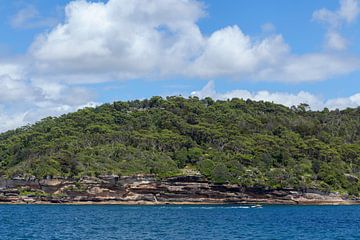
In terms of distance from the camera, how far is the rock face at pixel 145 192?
133625 mm

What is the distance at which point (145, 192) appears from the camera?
440 ft

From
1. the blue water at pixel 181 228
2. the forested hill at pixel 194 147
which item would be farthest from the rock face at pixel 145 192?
the blue water at pixel 181 228

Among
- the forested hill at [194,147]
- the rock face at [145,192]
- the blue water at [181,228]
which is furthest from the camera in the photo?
the forested hill at [194,147]

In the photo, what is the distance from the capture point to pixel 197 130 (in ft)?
550

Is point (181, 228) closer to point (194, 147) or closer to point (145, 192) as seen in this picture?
point (145, 192)

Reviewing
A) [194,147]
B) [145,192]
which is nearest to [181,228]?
[145,192]

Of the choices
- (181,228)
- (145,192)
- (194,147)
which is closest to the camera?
(181,228)

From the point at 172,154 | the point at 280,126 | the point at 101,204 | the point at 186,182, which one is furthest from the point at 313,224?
the point at 280,126

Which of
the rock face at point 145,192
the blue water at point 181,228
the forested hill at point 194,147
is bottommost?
the blue water at point 181,228

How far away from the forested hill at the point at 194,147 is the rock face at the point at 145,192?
2400 mm

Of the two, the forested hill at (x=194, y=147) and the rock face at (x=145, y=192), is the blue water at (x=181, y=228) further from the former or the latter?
the forested hill at (x=194, y=147)

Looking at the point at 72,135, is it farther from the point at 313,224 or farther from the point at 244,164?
the point at 313,224

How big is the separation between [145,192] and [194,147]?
96.0ft

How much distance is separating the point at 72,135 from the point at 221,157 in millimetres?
48269
